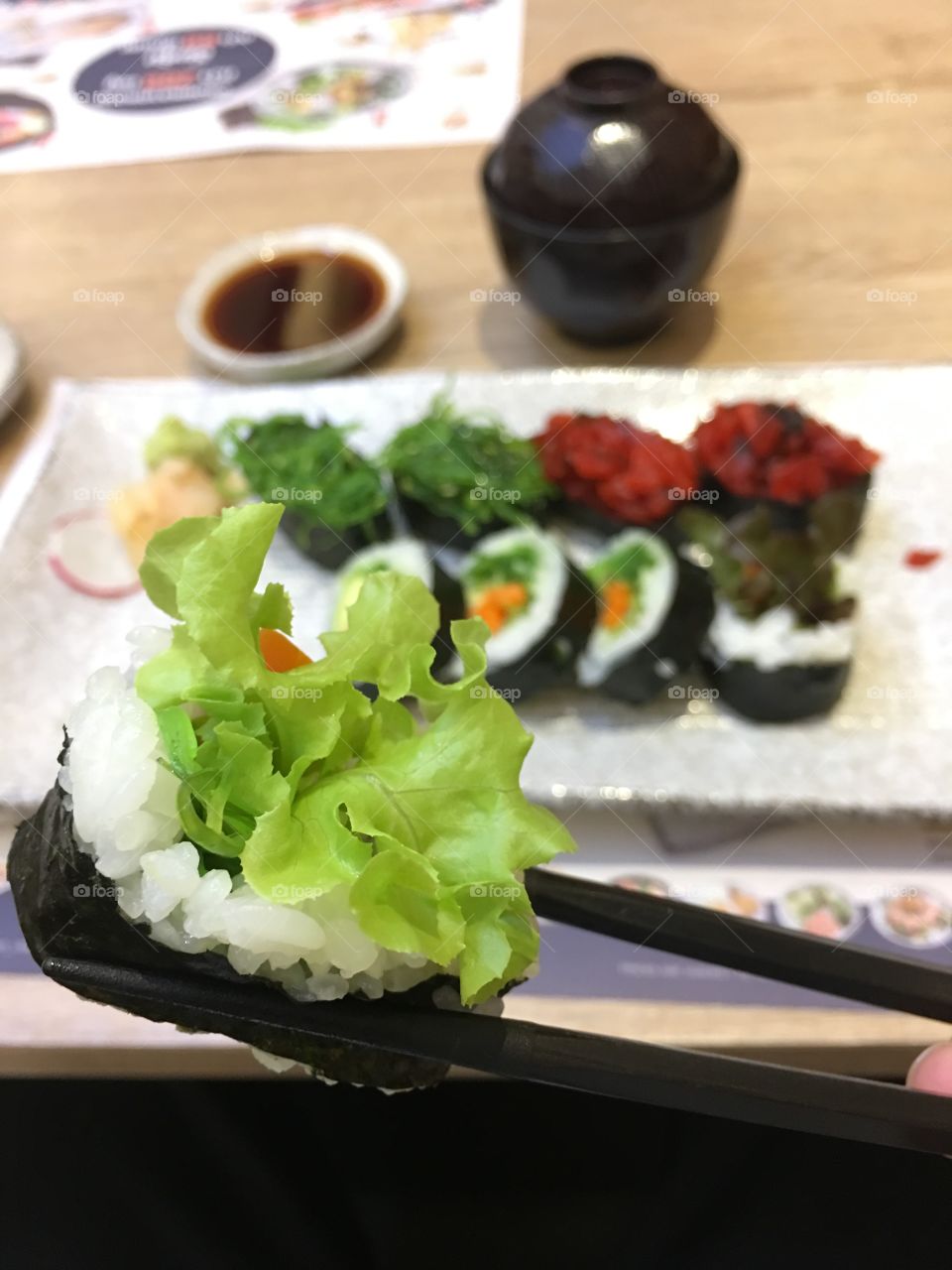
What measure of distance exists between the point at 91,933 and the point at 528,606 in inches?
31.1

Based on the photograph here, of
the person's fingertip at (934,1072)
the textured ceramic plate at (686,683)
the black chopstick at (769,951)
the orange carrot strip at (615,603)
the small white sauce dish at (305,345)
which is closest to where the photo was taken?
the black chopstick at (769,951)

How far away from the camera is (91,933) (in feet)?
1.59

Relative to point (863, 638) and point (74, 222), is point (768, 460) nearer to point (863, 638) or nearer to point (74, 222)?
point (863, 638)

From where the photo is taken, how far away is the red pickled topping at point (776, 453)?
4.01 ft

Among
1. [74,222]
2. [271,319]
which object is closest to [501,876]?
[271,319]

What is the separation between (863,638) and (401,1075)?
0.84m

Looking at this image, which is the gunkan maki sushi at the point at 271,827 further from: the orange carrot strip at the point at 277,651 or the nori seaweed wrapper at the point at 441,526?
the nori seaweed wrapper at the point at 441,526

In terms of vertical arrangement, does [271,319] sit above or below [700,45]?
below

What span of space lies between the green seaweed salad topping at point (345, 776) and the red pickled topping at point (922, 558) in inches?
35.2

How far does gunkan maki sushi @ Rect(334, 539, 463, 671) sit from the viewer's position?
1.17 meters

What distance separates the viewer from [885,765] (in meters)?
1.07

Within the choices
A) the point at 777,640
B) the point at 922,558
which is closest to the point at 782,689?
the point at 777,640

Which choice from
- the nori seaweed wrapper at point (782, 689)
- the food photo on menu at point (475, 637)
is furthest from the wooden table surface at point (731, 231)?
the nori seaweed wrapper at point (782, 689)

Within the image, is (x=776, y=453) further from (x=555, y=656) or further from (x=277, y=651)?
(x=277, y=651)
